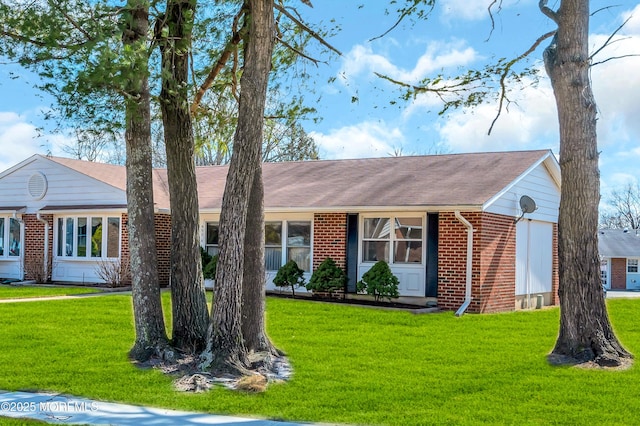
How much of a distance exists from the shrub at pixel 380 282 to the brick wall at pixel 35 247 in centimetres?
1105

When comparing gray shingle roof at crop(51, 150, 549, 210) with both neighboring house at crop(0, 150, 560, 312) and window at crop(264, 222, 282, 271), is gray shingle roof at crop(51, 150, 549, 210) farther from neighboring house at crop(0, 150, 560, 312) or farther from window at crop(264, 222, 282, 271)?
window at crop(264, 222, 282, 271)

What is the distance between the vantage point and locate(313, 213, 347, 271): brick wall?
1853 cm

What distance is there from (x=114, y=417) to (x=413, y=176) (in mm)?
14002

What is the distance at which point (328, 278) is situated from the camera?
1823 centimetres

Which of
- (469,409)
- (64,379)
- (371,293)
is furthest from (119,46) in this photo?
(371,293)

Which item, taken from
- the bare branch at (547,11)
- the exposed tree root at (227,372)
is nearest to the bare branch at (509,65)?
the bare branch at (547,11)

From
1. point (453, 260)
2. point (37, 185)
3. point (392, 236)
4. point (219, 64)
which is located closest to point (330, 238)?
point (392, 236)

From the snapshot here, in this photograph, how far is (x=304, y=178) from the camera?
22.0m

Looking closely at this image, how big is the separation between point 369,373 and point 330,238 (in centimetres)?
970

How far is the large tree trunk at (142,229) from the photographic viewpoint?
31.2 feet

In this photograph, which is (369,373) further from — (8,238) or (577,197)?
(8,238)

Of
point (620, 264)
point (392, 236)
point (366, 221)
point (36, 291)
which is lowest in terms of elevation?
point (620, 264)

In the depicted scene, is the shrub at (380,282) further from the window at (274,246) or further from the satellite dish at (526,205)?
the satellite dish at (526,205)

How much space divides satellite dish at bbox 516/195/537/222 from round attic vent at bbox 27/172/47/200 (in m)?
14.9
